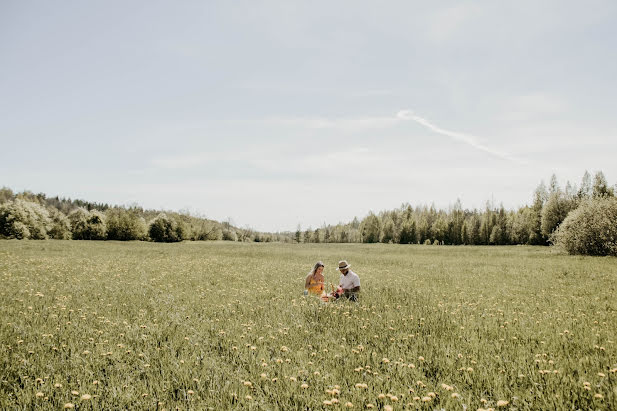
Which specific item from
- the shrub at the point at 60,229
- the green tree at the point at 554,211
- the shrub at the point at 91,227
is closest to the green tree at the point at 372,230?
the green tree at the point at 554,211

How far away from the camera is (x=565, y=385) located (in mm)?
4062

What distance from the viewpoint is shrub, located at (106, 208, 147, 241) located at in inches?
2808

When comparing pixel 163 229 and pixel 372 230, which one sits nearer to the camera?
pixel 163 229

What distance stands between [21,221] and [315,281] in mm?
73797

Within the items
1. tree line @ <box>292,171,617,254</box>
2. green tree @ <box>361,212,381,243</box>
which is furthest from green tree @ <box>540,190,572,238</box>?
green tree @ <box>361,212,381,243</box>

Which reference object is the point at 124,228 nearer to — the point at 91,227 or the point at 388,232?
the point at 91,227

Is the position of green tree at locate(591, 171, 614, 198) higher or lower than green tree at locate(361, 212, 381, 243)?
higher

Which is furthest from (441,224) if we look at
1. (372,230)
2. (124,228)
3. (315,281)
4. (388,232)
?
(315,281)

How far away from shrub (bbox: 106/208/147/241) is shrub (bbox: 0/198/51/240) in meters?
11.5

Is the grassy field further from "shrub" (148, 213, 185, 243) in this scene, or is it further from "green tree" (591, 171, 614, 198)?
"green tree" (591, 171, 614, 198)

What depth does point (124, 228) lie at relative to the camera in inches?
2798

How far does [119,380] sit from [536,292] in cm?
1304

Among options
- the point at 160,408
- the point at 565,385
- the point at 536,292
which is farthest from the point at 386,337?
the point at 536,292

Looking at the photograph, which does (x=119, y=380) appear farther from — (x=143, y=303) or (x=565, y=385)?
(x=565, y=385)
